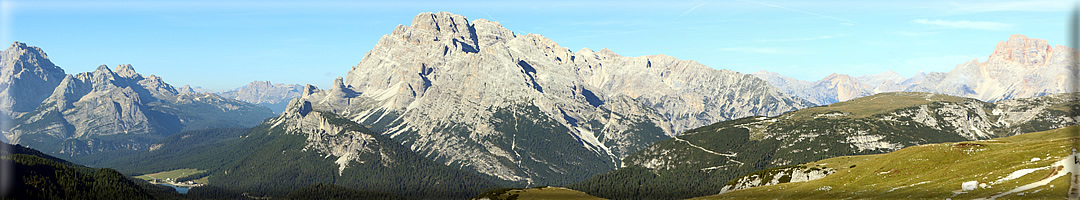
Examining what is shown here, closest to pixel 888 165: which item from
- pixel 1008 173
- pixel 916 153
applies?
pixel 916 153

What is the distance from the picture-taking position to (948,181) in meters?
143

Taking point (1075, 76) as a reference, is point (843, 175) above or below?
below

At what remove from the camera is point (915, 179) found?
15800 cm

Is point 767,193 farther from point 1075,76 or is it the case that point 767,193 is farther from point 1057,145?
point 1075,76

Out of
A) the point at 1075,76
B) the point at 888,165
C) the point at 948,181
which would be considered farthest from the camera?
the point at 888,165

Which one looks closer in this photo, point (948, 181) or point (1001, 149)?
point (948, 181)

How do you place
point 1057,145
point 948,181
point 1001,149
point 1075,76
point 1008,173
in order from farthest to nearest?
point 1001,149 < point 1057,145 < point 948,181 < point 1008,173 < point 1075,76

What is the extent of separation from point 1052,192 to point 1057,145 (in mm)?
58010

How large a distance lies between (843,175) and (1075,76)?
166 metres

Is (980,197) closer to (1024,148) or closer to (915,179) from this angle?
(915,179)

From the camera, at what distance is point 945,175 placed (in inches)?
6024

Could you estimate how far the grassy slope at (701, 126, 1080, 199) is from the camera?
123 m

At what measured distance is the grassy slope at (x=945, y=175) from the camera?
123 metres

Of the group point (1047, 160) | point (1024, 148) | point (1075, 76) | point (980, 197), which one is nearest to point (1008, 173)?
point (1047, 160)
